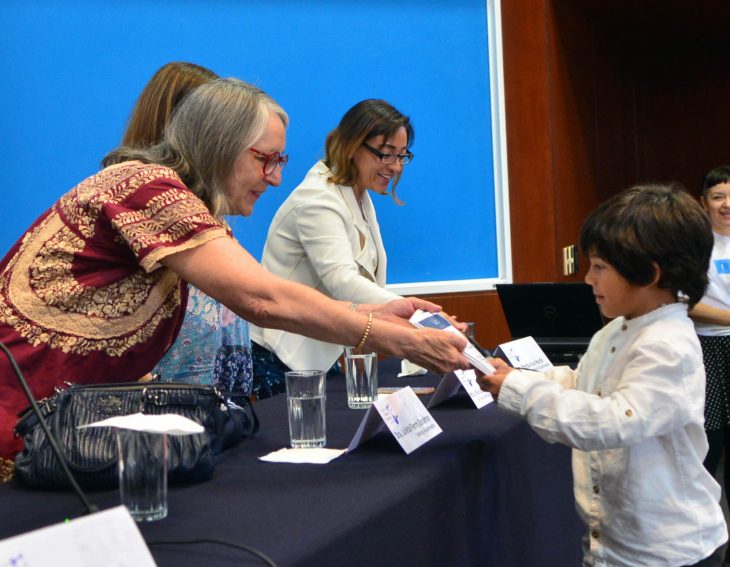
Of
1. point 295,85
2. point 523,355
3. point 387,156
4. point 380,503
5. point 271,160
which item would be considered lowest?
point 380,503

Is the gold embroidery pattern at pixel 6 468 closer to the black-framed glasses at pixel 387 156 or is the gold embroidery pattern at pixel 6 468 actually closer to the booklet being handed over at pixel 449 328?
the booklet being handed over at pixel 449 328

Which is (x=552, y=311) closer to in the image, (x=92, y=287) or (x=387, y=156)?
(x=387, y=156)

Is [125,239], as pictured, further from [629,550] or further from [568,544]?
[568,544]

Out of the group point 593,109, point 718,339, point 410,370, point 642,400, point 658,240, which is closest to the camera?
point 642,400

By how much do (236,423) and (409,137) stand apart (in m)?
1.86

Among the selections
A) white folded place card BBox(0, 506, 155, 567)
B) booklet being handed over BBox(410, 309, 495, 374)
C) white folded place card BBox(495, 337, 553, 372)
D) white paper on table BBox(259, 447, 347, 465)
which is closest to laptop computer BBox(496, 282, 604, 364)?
white folded place card BBox(495, 337, 553, 372)

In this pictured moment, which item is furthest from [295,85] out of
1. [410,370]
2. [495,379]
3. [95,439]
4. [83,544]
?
[83,544]

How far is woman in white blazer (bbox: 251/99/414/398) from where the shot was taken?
2635 millimetres

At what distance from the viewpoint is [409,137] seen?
3236 millimetres

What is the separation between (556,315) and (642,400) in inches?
50.5

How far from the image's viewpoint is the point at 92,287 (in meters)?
1.61

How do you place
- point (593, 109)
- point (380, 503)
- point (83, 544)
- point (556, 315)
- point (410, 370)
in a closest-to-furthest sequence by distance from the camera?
point (83, 544) → point (380, 503) → point (410, 370) → point (556, 315) → point (593, 109)

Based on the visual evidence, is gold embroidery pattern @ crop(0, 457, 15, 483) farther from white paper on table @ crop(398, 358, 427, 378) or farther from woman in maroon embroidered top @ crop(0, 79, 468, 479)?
white paper on table @ crop(398, 358, 427, 378)

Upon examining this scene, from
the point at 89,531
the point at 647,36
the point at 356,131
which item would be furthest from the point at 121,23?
the point at 647,36
